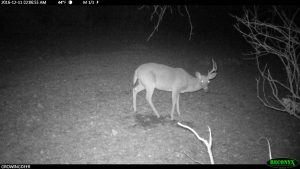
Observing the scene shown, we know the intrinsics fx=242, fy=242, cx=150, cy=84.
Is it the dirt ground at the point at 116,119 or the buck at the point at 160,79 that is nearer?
the dirt ground at the point at 116,119

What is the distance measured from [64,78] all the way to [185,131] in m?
5.79

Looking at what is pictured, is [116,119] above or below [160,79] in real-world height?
below

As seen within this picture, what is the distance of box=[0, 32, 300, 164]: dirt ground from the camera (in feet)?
17.6

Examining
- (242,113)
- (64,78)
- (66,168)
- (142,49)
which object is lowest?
(66,168)

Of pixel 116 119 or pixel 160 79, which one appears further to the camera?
pixel 160 79

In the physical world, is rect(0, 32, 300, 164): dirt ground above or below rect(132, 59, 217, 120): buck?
below

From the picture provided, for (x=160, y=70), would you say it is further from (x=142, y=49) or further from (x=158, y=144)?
(x=142, y=49)

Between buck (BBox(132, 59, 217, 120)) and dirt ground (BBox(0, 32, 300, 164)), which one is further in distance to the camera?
buck (BBox(132, 59, 217, 120))

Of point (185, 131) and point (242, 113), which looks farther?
point (242, 113)

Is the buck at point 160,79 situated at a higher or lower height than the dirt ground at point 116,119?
higher

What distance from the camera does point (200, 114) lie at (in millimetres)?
7445

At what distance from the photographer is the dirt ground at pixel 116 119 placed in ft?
17.6

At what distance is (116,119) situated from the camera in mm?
6848

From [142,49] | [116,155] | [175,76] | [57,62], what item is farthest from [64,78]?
[142,49]
